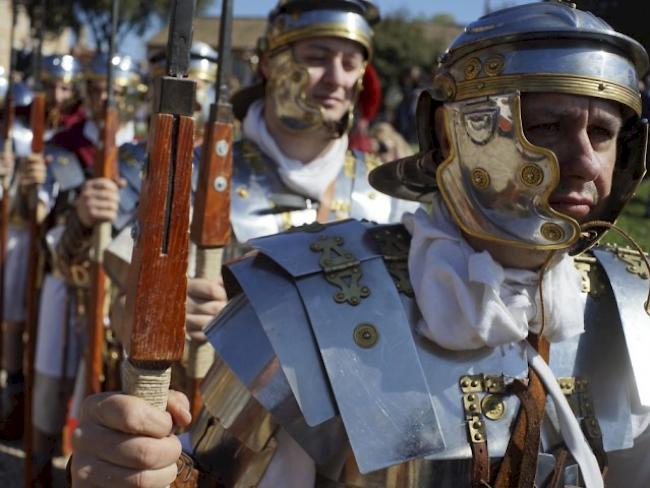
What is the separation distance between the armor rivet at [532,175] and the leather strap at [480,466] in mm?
545

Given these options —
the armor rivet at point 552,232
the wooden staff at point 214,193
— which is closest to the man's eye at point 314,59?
the wooden staff at point 214,193

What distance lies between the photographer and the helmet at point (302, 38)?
3553mm

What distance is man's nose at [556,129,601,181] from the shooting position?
1899 mm

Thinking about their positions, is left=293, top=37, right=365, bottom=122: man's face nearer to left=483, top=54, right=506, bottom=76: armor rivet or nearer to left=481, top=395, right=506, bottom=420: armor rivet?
left=483, top=54, right=506, bottom=76: armor rivet

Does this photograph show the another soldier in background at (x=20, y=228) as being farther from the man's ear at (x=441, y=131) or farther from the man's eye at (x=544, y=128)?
the man's eye at (x=544, y=128)

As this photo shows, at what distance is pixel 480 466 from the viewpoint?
1850 mm

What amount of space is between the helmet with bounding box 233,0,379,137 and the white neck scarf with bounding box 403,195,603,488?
155cm

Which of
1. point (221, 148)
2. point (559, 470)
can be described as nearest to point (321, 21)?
point (221, 148)

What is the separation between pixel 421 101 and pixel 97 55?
154 inches

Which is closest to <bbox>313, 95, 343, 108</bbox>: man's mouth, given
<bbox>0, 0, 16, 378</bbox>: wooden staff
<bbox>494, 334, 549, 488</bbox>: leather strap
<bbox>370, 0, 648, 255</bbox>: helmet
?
<bbox>370, 0, 648, 255</bbox>: helmet

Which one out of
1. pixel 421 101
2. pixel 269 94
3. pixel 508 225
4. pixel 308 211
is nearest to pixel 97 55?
pixel 269 94

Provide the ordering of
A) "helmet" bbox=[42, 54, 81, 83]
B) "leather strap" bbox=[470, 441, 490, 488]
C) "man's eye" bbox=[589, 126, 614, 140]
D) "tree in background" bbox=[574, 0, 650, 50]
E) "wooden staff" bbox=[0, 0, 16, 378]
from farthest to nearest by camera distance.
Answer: "helmet" bbox=[42, 54, 81, 83] < "wooden staff" bbox=[0, 0, 16, 378] < "tree in background" bbox=[574, 0, 650, 50] < "man's eye" bbox=[589, 126, 614, 140] < "leather strap" bbox=[470, 441, 490, 488]

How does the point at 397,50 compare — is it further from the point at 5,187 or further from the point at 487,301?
the point at 487,301

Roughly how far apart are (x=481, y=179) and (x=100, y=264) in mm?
2398
